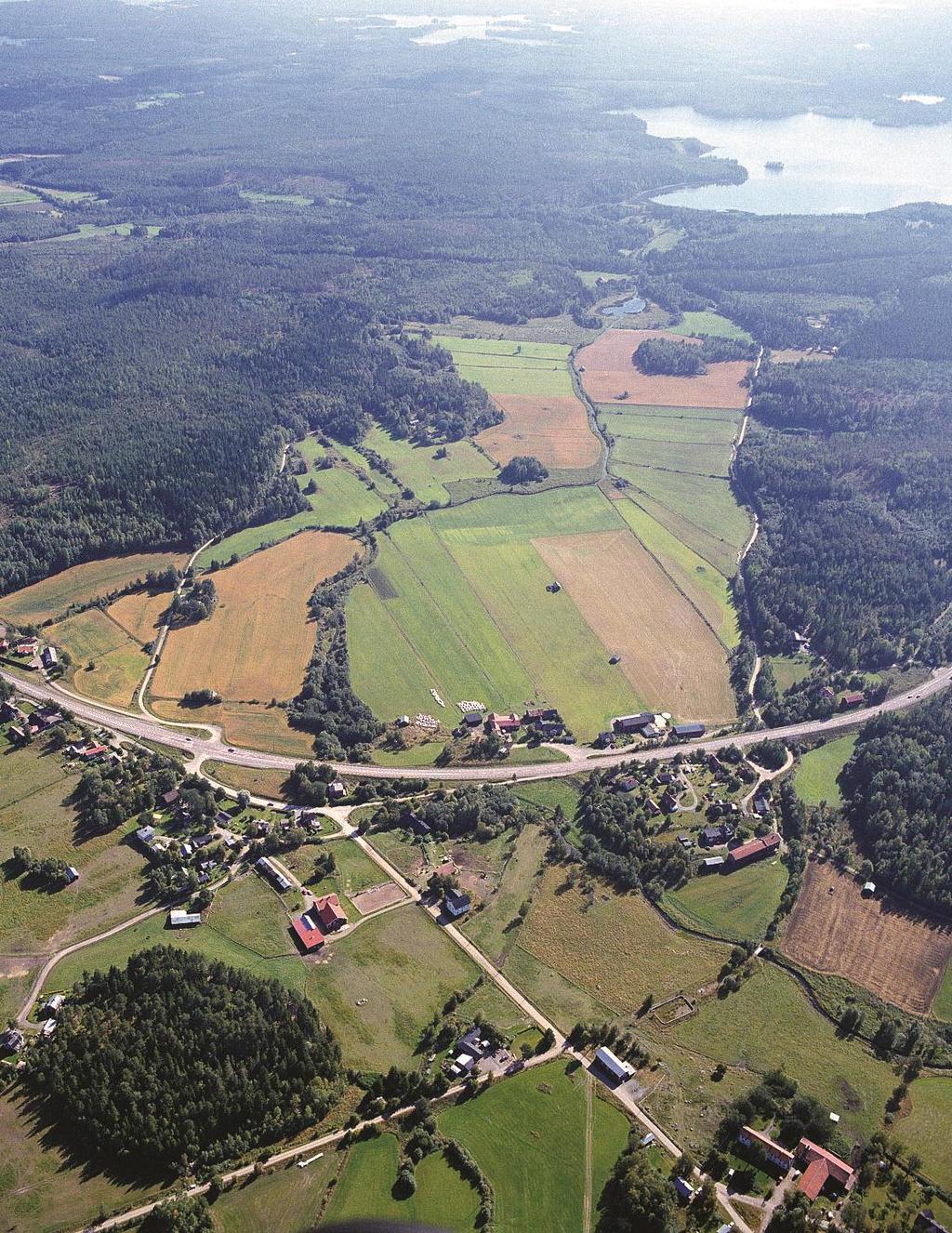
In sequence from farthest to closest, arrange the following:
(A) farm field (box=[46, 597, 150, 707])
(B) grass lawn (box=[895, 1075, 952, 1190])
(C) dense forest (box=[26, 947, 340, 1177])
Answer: (A) farm field (box=[46, 597, 150, 707]) < (B) grass lawn (box=[895, 1075, 952, 1190]) < (C) dense forest (box=[26, 947, 340, 1177])

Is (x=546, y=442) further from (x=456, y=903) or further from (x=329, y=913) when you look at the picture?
(x=329, y=913)

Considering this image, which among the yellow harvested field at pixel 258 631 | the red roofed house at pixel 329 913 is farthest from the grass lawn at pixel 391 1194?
the yellow harvested field at pixel 258 631

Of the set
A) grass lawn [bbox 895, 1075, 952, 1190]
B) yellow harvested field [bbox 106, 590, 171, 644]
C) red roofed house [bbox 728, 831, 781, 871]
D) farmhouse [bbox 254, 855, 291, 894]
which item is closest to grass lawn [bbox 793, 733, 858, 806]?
red roofed house [bbox 728, 831, 781, 871]

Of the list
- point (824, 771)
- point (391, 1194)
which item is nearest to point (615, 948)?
point (391, 1194)

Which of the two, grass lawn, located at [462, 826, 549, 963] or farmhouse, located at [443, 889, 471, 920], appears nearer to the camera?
grass lawn, located at [462, 826, 549, 963]

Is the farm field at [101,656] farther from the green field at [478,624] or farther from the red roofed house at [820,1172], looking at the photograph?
the red roofed house at [820,1172]

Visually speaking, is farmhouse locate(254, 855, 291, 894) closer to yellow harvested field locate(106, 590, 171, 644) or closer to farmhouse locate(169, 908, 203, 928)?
farmhouse locate(169, 908, 203, 928)

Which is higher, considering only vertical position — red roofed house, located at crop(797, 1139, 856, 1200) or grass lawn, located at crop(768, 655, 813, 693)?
red roofed house, located at crop(797, 1139, 856, 1200)
